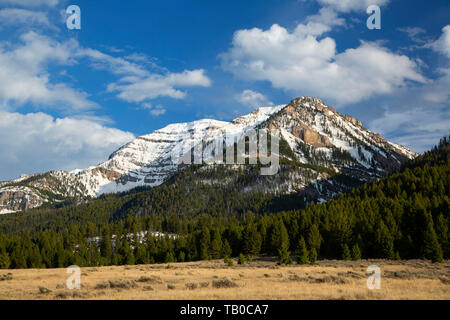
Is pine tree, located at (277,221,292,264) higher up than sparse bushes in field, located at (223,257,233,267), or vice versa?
pine tree, located at (277,221,292,264)

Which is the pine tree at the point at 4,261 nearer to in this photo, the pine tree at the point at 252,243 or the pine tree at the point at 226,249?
the pine tree at the point at 226,249

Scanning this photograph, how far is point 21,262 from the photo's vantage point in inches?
3873

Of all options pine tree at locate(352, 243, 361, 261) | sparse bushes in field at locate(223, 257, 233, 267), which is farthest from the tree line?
sparse bushes in field at locate(223, 257, 233, 267)

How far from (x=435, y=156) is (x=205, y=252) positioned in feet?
554

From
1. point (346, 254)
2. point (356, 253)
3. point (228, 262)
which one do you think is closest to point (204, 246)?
point (228, 262)

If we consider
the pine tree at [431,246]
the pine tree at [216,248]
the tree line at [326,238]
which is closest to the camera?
the pine tree at [431,246]

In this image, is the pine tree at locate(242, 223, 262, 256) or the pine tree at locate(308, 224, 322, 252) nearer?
the pine tree at locate(308, 224, 322, 252)

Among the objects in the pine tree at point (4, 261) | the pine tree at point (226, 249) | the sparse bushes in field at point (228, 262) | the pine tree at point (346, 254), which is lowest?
the pine tree at point (4, 261)

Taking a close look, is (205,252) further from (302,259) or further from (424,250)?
(424,250)

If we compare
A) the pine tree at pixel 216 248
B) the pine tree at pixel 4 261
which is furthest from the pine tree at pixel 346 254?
the pine tree at pixel 4 261

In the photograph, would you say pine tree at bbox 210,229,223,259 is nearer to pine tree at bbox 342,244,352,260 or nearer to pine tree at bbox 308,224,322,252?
pine tree at bbox 308,224,322,252
